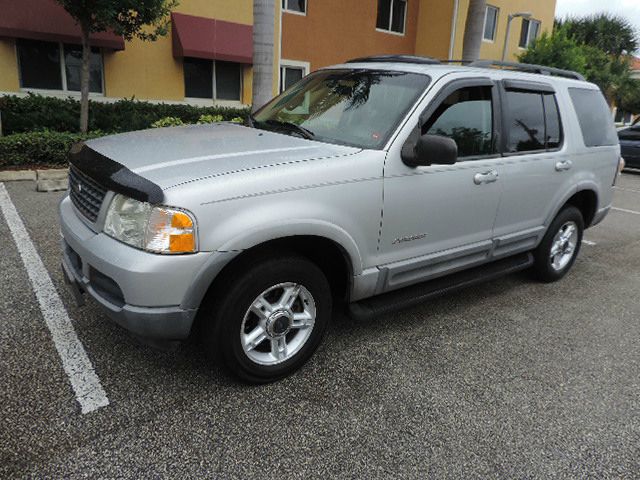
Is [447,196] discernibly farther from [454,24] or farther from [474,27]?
[454,24]

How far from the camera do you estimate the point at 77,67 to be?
12086mm

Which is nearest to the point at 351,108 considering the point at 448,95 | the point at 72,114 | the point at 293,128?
the point at 293,128

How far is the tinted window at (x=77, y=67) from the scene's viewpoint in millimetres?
11898

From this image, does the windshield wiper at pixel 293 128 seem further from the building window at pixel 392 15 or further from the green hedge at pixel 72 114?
the building window at pixel 392 15

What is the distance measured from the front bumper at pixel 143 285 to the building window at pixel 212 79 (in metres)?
12.2

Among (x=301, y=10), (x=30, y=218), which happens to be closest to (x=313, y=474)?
(x=30, y=218)

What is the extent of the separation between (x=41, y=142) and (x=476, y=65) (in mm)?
7504

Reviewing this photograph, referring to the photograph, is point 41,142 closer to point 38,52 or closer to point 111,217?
point 38,52

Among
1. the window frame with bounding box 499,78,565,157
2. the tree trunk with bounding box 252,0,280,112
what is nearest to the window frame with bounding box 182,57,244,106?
the tree trunk with bounding box 252,0,280,112

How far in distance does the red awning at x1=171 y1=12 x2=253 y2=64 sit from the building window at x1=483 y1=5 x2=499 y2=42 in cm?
1174

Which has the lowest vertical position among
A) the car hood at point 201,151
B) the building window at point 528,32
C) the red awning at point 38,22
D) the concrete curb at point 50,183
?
the concrete curb at point 50,183

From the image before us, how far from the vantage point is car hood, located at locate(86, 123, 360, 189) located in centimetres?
256

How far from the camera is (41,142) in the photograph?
8.49 m

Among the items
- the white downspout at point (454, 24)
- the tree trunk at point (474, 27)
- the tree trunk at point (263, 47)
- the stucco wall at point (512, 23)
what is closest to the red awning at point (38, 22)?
the tree trunk at point (263, 47)
